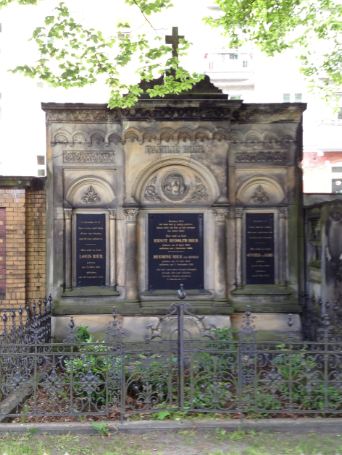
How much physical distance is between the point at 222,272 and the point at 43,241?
318cm

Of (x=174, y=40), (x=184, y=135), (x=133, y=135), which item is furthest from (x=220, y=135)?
(x=174, y=40)

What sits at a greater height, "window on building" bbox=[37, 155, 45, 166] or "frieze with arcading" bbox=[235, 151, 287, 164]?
"window on building" bbox=[37, 155, 45, 166]

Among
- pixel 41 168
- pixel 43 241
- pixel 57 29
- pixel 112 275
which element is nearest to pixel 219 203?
pixel 112 275

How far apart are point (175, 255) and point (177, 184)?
1133 mm

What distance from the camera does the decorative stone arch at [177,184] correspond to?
27.8ft

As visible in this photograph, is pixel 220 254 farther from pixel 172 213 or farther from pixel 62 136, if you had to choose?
pixel 62 136

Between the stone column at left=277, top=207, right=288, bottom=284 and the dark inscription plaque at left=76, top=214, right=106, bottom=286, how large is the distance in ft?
9.30

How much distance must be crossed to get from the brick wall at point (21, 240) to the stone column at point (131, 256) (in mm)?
1773

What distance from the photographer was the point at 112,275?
27.8 ft

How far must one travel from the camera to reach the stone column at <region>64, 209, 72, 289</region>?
8.44 metres

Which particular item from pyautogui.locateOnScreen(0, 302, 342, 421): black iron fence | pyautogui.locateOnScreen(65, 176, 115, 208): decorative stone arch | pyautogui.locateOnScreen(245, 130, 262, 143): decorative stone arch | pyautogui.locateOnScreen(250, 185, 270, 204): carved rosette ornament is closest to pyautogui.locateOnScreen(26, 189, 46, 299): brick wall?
pyautogui.locateOnScreen(65, 176, 115, 208): decorative stone arch

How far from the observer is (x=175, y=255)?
27.8 ft

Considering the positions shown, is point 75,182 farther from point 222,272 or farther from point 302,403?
point 302,403

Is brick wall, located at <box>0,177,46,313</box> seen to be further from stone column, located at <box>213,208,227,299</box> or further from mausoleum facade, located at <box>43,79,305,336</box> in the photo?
stone column, located at <box>213,208,227,299</box>
